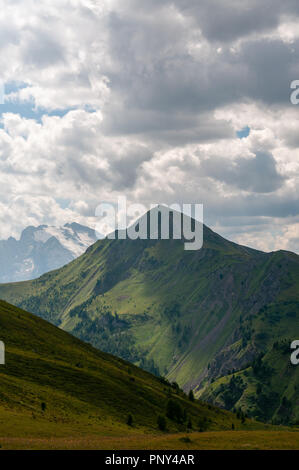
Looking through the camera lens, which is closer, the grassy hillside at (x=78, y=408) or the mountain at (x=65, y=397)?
the grassy hillside at (x=78, y=408)

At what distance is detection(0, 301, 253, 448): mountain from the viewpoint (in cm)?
6950

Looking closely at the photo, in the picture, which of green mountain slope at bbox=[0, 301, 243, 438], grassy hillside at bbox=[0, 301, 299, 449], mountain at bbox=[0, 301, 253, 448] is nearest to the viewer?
grassy hillside at bbox=[0, 301, 299, 449]

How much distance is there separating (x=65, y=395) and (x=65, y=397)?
8.91ft

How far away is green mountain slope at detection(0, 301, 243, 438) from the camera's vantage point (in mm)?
73750

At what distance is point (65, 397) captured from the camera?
310 ft

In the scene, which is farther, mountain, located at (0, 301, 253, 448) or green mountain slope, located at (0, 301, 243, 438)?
green mountain slope, located at (0, 301, 243, 438)

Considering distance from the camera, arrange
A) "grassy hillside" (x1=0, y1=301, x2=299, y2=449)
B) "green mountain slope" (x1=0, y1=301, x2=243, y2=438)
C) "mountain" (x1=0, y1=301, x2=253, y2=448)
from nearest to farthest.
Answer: "grassy hillside" (x1=0, y1=301, x2=299, y2=449), "mountain" (x1=0, y1=301, x2=253, y2=448), "green mountain slope" (x1=0, y1=301, x2=243, y2=438)

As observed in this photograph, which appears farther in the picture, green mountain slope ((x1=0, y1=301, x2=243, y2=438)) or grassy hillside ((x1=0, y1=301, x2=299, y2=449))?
green mountain slope ((x1=0, y1=301, x2=243, y2=438))

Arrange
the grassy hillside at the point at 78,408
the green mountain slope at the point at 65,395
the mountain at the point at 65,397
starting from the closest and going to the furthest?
1. the grassy hillside at the point at 78,408
2. the mountain at the point at 65,397
3. the green mountain slope at the point at 65,395

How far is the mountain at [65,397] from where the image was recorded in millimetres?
69500

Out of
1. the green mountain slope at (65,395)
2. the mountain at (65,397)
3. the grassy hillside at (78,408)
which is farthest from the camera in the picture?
→ the green mountain slope at (65,395)
